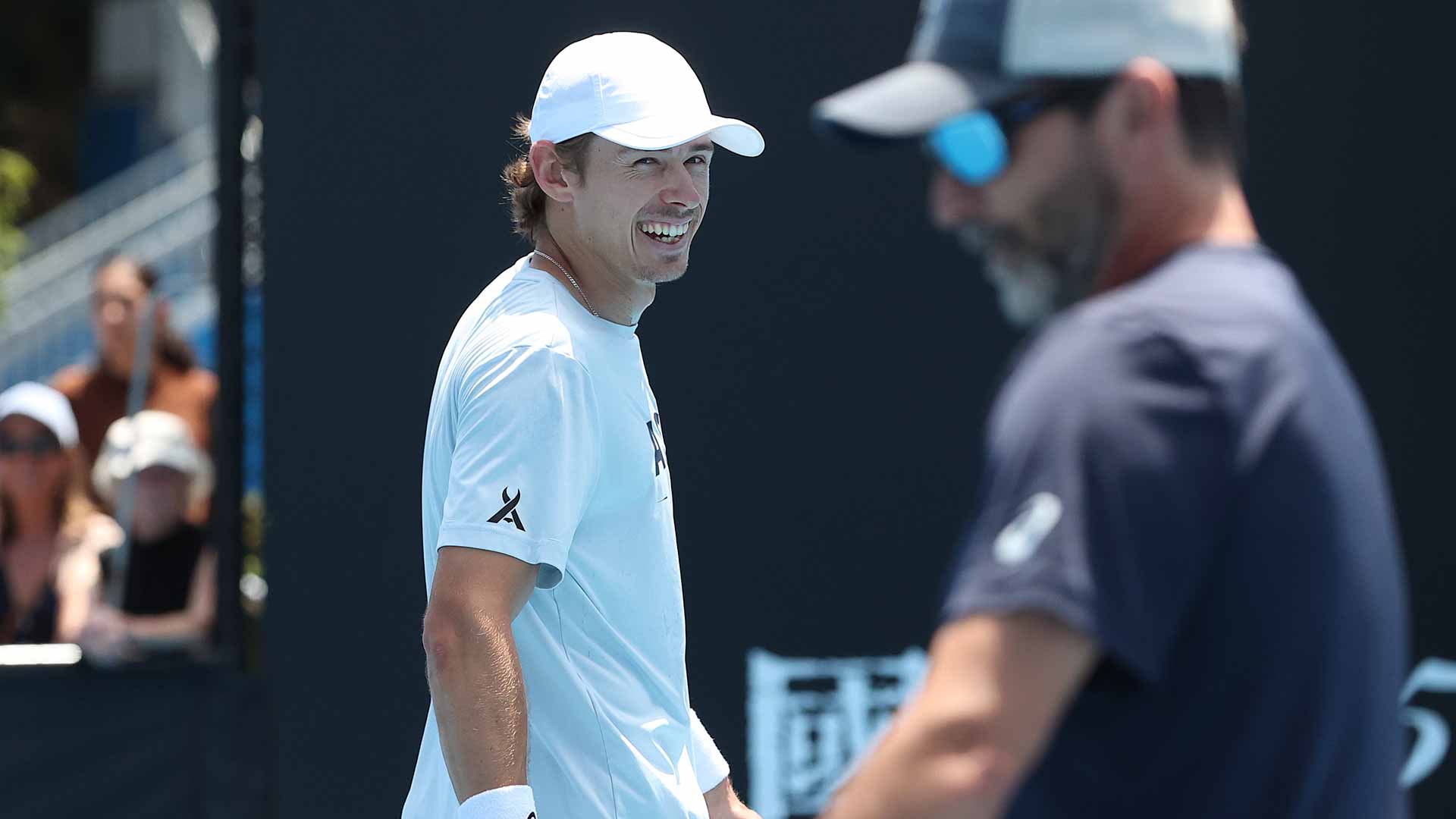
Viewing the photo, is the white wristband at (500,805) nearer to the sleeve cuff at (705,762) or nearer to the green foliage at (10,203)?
the sleeve cuff at (705,762)

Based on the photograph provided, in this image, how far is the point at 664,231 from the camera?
2650 mm

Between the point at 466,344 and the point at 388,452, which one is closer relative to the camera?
the point at 466,344

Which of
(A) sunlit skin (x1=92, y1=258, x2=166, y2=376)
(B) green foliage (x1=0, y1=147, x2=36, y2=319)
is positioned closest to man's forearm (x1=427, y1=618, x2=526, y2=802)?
(A) sunlit skin (x1=92, y1=258, x2=166, y2=376)

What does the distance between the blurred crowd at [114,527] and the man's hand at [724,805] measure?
7.45ft

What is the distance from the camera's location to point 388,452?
4434mm

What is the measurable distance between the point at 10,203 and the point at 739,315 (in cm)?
786

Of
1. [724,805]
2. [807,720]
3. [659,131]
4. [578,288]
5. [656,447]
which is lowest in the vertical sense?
[807,720]

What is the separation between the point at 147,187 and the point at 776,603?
8428 mm

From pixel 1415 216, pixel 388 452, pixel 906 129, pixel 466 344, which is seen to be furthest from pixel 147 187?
pixel 906 129

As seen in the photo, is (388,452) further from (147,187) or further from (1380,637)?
(147,187)

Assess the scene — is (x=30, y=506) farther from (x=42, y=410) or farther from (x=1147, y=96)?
(x=1147, y=96)

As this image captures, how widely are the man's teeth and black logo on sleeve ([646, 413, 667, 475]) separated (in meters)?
0.28

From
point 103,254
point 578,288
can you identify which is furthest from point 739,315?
point 103,254

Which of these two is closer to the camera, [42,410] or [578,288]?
[578,288]
